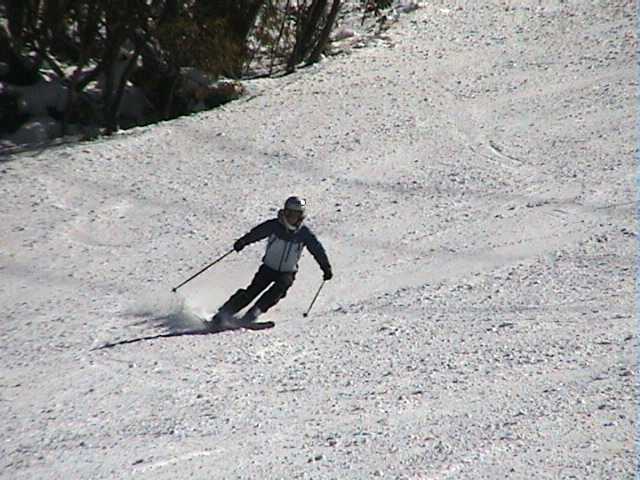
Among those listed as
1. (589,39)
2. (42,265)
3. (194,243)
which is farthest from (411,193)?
(589,39)

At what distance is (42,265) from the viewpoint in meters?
12.4

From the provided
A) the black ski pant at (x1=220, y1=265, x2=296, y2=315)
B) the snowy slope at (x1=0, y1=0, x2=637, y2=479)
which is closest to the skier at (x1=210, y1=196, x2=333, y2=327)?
the black ski pant at (x1=220, y1=265, x2=296, y2=315)

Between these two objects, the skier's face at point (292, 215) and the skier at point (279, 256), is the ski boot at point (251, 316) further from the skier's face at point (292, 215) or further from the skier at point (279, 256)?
the skier's face at point (292, 215)

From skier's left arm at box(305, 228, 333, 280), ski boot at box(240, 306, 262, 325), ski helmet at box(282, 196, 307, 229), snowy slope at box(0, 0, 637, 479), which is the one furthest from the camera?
skier's left arm at box(305, 228, 333, 280)

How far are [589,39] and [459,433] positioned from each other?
→ 16.6m

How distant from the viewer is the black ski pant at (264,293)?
10.7 metres

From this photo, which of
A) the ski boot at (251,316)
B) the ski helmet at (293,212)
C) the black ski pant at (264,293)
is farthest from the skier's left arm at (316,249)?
the ski boot at (251,316)

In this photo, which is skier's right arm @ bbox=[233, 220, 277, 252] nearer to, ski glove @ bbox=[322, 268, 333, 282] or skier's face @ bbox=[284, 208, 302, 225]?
skier's face @ bbox=[284, 208, 302, 225]

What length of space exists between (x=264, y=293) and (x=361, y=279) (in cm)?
152

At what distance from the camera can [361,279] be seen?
11914 mm

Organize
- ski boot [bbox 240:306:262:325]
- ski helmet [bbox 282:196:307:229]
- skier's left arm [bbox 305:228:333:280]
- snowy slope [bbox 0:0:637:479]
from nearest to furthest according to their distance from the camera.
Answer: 1. snowy slope [bbox 0:0:637:479]
2. ski boot [bbox 240:306:262:325]
3. ski helmet [bbox 282:196:307:229]
4. skier's left arm [bbox 305:228:333:280]

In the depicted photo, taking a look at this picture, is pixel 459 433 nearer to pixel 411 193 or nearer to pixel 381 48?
pixel 411 193

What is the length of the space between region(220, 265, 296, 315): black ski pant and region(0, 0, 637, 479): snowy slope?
243 mm

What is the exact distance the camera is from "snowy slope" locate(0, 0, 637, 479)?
7.32m
